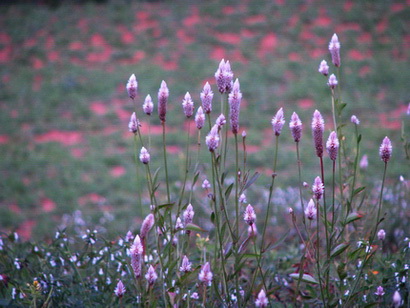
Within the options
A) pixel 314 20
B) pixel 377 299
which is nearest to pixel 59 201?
pixel 377 299

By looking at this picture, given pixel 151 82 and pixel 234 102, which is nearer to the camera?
pixel 234 102

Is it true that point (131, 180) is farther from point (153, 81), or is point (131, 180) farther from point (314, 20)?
point (314, 20)

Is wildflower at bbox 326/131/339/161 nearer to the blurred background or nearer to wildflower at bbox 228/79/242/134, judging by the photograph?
wildflower at bbox 228/79/242/134

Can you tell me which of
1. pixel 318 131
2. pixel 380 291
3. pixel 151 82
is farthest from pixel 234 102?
pixel 151 82

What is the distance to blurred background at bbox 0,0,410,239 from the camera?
23.6ft

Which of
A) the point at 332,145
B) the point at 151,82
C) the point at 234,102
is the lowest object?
the point at 332,145

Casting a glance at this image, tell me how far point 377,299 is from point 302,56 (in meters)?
10.3

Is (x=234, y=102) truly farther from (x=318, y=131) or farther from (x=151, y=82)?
(x=151, y=82)

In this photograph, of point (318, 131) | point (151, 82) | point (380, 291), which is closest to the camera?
point (318, 131)

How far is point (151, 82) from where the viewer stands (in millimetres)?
10688

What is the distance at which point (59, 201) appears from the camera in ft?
22.6

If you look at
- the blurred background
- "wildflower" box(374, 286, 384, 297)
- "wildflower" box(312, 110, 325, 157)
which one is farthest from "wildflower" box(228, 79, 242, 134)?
the blurred background

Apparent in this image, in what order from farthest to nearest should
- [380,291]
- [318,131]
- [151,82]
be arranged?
1. [151,82]
2. [380,291]
3. [318,131]

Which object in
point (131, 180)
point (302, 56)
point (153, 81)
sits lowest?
point (131, 180)
